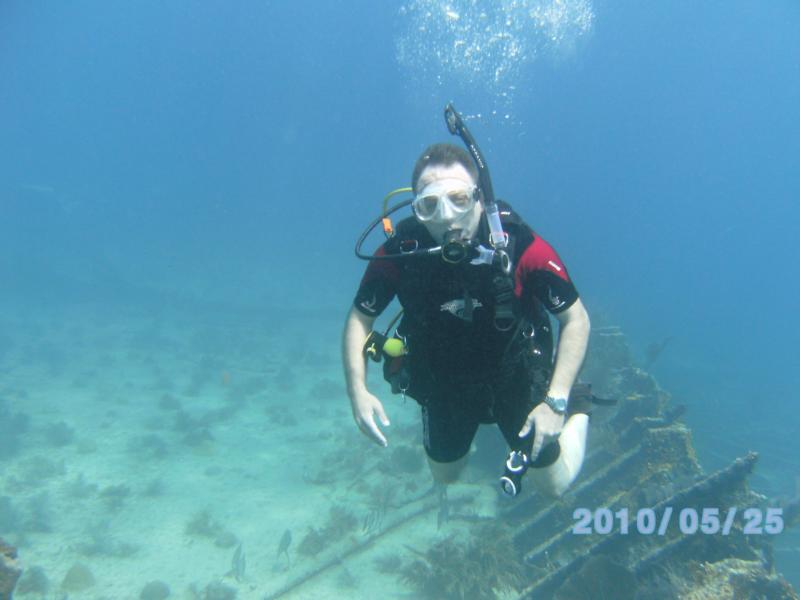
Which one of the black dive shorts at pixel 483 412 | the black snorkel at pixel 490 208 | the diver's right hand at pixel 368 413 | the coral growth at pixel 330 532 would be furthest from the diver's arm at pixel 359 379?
the coral growth at pixel 330 532

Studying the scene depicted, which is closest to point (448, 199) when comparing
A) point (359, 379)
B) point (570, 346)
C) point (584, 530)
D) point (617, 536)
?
point (570, 346)

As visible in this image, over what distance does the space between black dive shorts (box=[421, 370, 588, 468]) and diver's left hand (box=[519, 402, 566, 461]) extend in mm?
84

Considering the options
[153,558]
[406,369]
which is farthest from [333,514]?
[406,369]

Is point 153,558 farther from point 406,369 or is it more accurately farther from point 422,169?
point 422,169

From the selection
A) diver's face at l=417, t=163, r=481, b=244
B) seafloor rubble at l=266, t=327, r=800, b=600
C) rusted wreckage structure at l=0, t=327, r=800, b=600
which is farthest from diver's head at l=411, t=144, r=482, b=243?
seafloor rubble at l=266, t=327, r=800, b=600

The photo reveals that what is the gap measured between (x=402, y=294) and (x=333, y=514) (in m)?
8.07

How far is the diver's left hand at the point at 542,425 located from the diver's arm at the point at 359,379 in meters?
1.00

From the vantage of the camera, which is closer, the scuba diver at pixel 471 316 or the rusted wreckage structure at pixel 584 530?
the scuba diver at pixel 471 316

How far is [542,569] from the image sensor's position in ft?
24.3

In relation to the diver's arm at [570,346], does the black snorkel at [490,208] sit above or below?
above

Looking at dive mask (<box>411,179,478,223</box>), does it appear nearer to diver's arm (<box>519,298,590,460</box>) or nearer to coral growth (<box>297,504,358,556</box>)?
diver's arm (<box>519,298,590,460</box>)

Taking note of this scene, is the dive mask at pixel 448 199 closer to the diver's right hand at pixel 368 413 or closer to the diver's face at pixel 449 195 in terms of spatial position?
the diver's face at pixel 449 195

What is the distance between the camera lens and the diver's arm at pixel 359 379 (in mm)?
3334

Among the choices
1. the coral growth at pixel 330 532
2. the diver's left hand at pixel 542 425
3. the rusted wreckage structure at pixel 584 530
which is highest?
the diver's left hand at pixel 542 425
